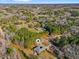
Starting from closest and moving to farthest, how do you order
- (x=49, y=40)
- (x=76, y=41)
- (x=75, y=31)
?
(x=76, y=41) → (x=49, y=40) → (x=75, y=31)

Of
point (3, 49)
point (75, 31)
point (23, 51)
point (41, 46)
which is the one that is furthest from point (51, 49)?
point (75, 31)

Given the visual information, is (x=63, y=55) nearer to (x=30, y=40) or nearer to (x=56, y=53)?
(x=56, y=53)

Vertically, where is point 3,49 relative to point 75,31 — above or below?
above

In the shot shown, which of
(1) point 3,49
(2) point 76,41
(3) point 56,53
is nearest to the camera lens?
(1) point 3,49

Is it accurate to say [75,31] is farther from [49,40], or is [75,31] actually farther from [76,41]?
[76,41]

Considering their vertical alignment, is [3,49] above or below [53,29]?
above

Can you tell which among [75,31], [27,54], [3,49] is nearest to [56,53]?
[27,54]

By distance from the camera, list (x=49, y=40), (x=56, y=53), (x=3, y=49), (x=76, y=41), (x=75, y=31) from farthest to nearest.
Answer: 1. (x=75, y=31)
2. (x=49, y=40)
3. (x=76, y=41)
4. (x=56, y=53)
5. (x=3, y=49)

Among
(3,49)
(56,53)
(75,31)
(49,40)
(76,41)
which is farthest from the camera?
(75,31)

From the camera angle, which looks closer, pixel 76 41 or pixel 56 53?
pixel 56 53
